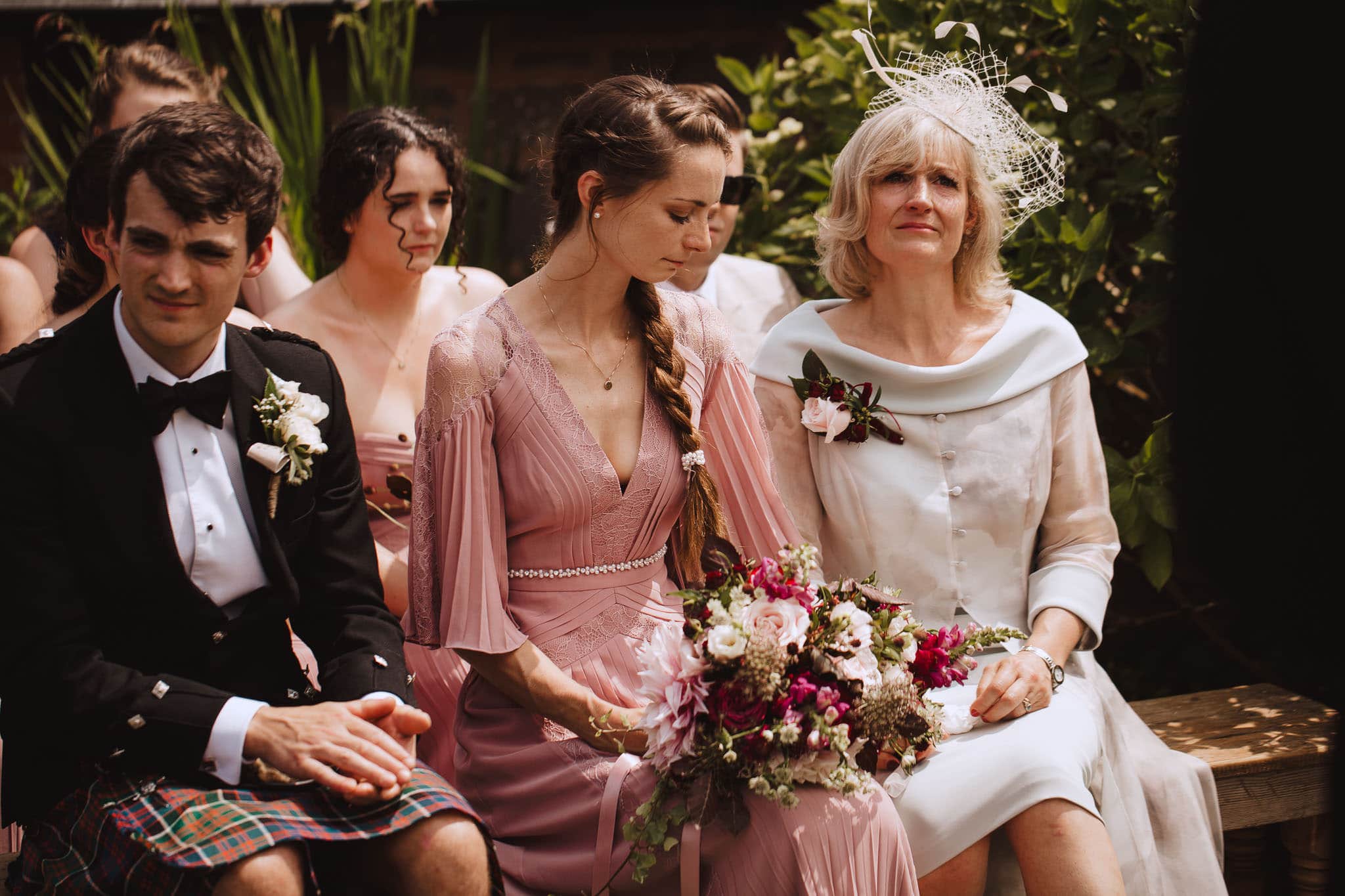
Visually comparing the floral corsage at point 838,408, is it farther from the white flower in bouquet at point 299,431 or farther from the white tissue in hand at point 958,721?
the white flower in bouquet at point 299,431

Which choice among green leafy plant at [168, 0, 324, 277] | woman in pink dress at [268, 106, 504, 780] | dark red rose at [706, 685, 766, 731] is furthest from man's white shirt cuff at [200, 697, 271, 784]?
green leafy plant at [168, 0, 324, 277]

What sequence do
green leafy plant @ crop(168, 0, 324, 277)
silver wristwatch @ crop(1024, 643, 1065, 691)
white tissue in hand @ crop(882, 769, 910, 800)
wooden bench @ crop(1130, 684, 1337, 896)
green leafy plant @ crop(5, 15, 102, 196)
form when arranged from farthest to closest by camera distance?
green leafy plant @ crop(5, 15, 102, 196), green leafy plant @ crop(168, 0, 324, 277), wooden bench @ crop(1130, 684, 1337, 896), silver wristwatch @ crop(1024, 643, 1065, 691), white tissue in hand @ crop(882, 769, 910, 800)

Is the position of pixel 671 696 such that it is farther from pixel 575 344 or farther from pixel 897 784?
pixel 575 344

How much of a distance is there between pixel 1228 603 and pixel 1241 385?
26 centimetres

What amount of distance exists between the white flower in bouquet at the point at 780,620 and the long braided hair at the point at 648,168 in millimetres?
593

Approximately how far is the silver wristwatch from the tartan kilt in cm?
138

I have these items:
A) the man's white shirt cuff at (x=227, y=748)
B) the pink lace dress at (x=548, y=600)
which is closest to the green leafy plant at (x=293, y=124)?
the pink lace dress at (x=548, y=600)

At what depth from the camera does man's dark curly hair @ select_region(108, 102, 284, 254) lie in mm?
2314

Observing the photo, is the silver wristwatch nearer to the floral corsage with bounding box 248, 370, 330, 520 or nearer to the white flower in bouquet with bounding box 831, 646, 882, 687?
the white flower in bouquet with bounding box 831, 646, 882, 687

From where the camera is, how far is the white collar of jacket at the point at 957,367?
10.6 ft

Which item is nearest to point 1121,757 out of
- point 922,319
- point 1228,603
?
point 922,319

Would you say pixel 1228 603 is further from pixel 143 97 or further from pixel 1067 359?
pixel 143 97

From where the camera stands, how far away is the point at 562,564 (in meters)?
2.78

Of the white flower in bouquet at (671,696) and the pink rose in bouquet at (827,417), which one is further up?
the pink rose in bouquet at (827,417)
